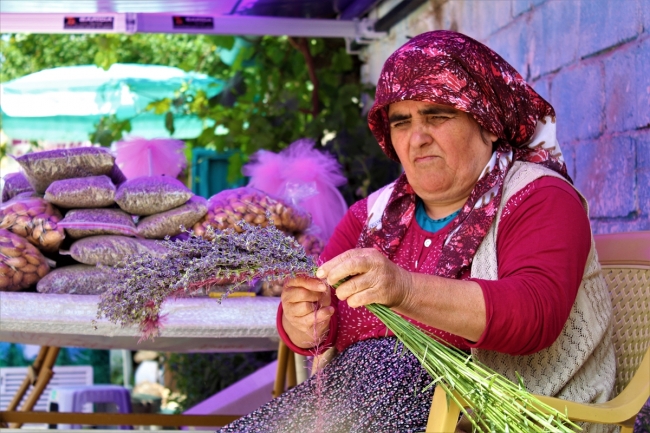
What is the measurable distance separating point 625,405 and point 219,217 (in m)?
1.64

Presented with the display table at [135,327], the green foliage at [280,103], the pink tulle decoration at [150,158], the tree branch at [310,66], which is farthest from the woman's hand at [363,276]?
the tree branch at [310,66]

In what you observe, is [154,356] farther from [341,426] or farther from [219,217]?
[341,426]

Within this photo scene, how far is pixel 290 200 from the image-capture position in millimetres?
3279

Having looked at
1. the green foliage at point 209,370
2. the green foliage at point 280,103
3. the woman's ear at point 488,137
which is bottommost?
the green foliage at point 209,370

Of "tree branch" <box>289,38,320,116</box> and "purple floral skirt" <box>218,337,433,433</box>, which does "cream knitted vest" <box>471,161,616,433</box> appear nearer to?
"purple floral skirt" <box>218,337,433,433</box>

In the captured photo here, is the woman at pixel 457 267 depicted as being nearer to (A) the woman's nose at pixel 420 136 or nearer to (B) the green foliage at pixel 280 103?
(A) the woman's nose at pixel 420 136

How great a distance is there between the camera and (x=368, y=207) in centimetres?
253

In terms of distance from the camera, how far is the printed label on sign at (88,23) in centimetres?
418

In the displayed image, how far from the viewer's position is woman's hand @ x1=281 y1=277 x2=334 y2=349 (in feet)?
6.26

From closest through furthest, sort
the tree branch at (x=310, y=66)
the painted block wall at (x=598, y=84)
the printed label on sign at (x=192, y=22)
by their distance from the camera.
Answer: the painted block wall at (x=598, y=84) < the printed label on sign at (x=192, y=22) < the tree branch at (x=310, y=66)

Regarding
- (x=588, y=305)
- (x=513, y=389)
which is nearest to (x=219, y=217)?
(x=588, y=305)

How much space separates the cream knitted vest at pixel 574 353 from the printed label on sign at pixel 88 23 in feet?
9.28

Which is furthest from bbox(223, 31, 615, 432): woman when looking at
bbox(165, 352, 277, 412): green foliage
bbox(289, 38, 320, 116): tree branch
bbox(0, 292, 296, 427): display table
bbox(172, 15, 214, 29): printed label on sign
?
bbox(165, 352, 277, 412): green foliage

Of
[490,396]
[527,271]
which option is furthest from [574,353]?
[490,396]
